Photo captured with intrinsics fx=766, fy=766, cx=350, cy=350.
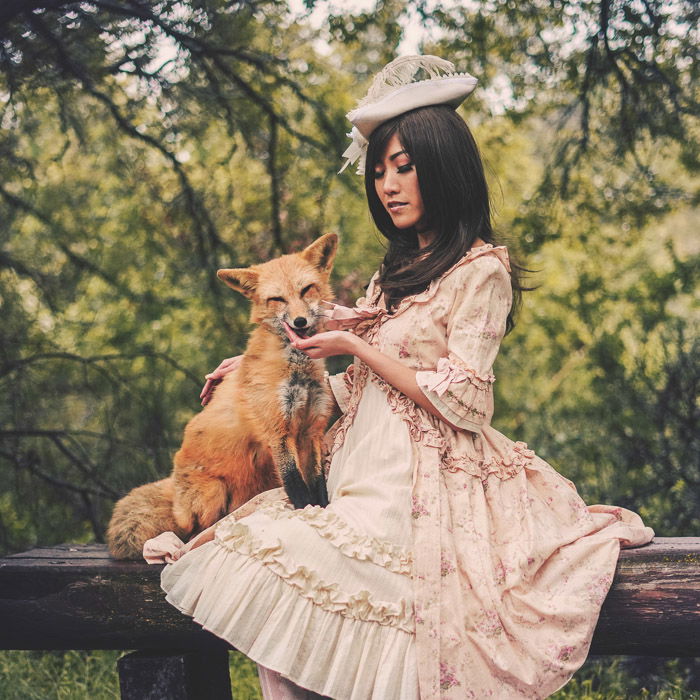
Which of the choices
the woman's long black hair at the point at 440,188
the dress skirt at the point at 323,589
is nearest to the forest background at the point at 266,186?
the woman's long black hair at the point at 440,188

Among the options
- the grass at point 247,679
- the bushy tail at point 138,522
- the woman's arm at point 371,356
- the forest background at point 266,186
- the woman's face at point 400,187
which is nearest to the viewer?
the woman's arm at point 371,356

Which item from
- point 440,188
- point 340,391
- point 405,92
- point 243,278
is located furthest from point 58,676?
point 405,92

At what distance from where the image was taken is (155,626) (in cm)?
297

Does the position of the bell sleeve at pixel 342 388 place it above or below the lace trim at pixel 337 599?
A: above

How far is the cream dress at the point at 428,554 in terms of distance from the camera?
90.7 inches

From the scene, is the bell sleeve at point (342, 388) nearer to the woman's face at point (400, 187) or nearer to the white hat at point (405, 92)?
the woman's face at point (400, 187)

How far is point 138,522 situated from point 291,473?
730 millimetres

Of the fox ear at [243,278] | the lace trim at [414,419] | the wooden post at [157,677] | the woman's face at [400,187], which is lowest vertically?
the wooden post at [157,677]

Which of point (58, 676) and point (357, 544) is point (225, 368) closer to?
point (357, 544)

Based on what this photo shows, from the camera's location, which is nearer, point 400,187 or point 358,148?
point 400,187

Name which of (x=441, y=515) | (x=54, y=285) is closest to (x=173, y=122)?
(x=54, y=285)

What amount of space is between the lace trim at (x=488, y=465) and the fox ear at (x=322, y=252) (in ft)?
3.42

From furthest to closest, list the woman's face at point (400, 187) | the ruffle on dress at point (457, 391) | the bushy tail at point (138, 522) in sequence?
the bushy tail at point (138, 522) < the woman's face at point (400, 187) < the ruffle on dress at point (457, 391)

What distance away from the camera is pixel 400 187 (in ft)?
9.71
